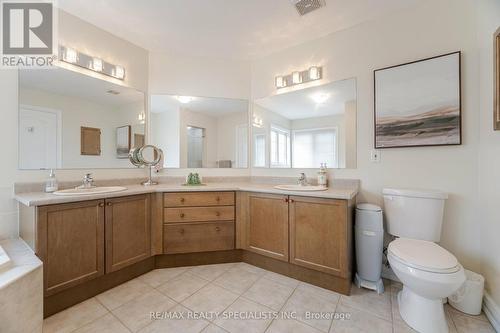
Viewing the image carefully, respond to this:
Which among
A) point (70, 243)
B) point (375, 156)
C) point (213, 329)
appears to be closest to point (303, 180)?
point (375, 156)

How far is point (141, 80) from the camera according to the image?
7.89ft

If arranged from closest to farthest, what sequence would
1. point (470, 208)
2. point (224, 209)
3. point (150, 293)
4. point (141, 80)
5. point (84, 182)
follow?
point (470, 208)
point (150, 293)
point (84, 182)
point (224, 209)
point (141, 80)

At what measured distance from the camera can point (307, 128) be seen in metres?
2.27

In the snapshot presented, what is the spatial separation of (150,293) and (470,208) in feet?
8.38

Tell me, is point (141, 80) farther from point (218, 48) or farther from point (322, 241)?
point (322, 241)

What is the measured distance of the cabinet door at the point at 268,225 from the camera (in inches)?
75.0

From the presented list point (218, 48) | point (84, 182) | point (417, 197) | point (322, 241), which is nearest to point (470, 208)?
point (417, 197)

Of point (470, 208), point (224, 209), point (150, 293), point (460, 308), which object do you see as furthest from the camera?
point (224, 209)

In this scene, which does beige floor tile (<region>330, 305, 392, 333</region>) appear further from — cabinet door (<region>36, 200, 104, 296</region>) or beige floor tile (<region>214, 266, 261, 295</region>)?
cabinet door (<region>36, 200, 104, 296</region>)

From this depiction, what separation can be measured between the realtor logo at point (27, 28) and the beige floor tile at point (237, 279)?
247 centimetres

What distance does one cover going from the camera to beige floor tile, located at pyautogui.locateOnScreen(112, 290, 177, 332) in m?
1.37

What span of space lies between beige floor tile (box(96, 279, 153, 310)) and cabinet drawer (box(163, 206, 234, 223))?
0.56 m

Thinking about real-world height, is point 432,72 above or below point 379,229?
above

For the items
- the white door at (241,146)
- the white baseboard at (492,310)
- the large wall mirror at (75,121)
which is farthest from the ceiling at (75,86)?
the white baseboard at (492,310)
